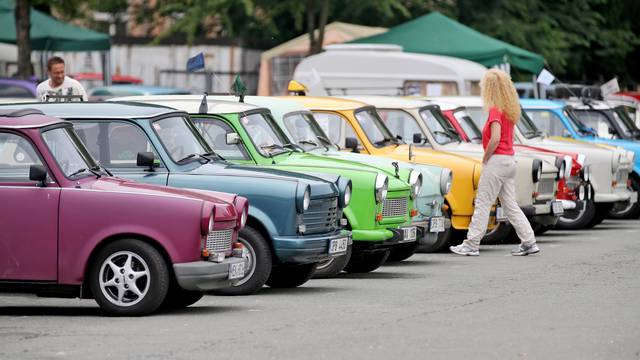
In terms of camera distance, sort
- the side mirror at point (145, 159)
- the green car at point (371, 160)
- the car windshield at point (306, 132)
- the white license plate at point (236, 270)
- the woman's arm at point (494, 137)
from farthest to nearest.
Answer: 1. the woman's arm at point (494, 137)
2. the car windshield at point (306, 132)
3. the green car at point (371, 160)
4. the side mirror at point (145, 159)
5. the white license plate at point (236, 270)

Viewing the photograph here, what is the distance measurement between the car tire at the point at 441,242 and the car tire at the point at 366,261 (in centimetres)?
183

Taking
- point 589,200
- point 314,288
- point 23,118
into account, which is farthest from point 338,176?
point 589,200

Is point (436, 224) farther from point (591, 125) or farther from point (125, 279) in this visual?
point (591, 125)

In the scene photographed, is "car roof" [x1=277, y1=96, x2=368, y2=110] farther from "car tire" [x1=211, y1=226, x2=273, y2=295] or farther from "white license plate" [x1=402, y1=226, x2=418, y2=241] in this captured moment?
"car tire" [x1=211, y1=226, x2=273, y2=295]

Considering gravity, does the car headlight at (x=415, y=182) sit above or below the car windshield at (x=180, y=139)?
below

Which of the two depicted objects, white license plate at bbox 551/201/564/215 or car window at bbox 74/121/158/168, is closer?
car window at bbox 74/121/158/168

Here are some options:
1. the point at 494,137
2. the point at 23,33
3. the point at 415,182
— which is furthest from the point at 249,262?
the point at 23,33

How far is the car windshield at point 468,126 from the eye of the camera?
19.0 m

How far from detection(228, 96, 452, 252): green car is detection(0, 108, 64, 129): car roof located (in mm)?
3840

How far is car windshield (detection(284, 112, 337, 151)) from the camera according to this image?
49.0ft

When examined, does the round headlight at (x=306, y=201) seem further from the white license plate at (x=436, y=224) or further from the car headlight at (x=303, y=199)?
the white license plate at (x=436, y=224)

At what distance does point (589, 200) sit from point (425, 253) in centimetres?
461

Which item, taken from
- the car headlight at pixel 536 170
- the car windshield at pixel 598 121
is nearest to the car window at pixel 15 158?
the car headlight at pixel 536 170

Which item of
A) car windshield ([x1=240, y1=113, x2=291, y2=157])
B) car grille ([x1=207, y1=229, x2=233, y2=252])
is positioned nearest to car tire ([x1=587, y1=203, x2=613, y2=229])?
car windshield ([x1=240, y1=113, x2=291, y2=157])
